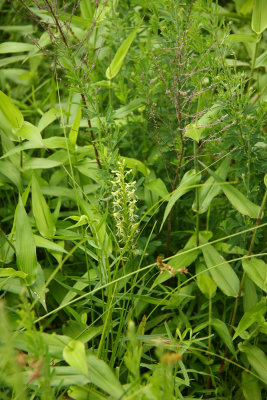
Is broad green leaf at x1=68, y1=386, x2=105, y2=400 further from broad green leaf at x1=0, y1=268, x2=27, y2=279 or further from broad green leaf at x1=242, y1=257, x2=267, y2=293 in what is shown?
broad green leaf at x1=242, y1=257, x2=267, y2=293

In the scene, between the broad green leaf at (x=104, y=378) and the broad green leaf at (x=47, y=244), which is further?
the broad green leaf at (x=47, y=244)

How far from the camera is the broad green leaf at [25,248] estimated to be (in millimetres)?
1210

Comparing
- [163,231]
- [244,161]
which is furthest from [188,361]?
[244,161]

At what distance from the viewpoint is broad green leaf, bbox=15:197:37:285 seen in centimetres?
121

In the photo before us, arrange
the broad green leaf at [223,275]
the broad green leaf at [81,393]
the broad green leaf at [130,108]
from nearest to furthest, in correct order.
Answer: the broad green leaf at [81,393] → the broad green leaf at [223,275] → the broad green leaf at [130,108]

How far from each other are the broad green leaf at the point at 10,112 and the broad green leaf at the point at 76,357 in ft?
2.45

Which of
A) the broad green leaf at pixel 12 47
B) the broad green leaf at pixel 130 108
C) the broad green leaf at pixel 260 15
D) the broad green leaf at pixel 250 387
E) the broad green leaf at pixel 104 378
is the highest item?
the broad green leaf at pixel 260 15

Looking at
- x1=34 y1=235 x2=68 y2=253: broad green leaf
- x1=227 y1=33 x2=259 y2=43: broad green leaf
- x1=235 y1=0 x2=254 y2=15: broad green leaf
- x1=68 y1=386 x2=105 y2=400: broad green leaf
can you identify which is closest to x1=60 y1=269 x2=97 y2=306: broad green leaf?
x1=34 y1=235 x2=68 y2=253: broad green leaf

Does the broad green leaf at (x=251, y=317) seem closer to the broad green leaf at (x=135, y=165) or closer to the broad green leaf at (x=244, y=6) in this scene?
the broad green leaf at (x=135, y=165)

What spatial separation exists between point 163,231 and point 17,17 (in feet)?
4.66

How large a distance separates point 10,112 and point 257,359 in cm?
99

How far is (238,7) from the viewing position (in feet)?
6.30

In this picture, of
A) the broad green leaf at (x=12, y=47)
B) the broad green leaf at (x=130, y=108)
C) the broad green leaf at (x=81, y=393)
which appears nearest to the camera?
the broad green leaf at (x=81, y=393)

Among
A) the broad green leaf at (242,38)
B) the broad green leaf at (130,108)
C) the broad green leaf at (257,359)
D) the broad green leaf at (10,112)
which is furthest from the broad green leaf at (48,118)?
the broad green leaf at (257,359)
